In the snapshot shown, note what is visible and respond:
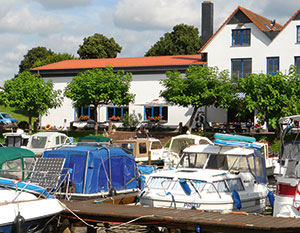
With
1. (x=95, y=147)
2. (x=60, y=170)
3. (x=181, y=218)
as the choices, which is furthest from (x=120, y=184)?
(x=181, y=218)

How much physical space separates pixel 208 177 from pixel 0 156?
6950 millimetres

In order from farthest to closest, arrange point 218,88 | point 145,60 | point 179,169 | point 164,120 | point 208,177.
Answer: point 145,60, point 164,120, point 218,88, point 179,169, point 208,177

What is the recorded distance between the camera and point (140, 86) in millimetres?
48188

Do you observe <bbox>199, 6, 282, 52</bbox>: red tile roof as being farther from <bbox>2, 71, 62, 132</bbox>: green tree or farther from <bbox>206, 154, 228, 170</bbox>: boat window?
<bbox>206, 154, 228, 170</bbox>: boat window

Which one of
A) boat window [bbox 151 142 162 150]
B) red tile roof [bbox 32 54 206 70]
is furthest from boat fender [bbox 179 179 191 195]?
red tile roof [bbox 32 54 206 70]

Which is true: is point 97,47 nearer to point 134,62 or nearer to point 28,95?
point 134,62

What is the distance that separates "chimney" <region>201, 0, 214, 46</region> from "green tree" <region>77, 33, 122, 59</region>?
30.5 m

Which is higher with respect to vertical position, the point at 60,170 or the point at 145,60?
the point at 145,60

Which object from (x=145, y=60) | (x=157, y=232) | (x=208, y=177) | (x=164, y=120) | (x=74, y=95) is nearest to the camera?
(x=157, y=232)

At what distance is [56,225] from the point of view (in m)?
13.2

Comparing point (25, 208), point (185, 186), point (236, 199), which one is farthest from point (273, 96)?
point (25, 208)

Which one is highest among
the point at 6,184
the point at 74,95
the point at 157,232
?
the point at 74,95

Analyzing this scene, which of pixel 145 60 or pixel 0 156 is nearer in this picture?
pixel 0 156

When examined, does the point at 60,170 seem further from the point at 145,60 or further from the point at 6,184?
the point at 145,60
